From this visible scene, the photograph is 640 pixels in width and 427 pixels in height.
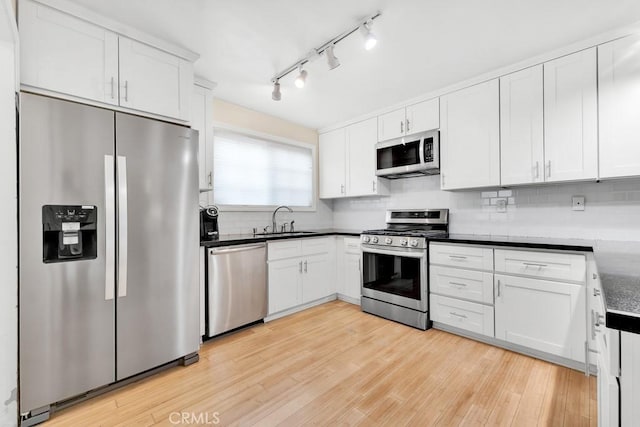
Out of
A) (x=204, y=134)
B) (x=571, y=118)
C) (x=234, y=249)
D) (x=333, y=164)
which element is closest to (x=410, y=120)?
(x=333, y=164)

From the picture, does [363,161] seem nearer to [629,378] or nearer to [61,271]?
[61,271]

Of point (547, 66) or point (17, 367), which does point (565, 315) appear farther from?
point (17, 367)

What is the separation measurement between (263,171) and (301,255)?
1233 millimetres

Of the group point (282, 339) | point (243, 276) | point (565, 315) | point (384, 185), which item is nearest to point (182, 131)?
point (243, 276)

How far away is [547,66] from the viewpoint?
2338mm

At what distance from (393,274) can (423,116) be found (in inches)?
69.2

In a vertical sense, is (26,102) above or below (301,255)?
above

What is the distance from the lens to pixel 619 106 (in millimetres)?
2055

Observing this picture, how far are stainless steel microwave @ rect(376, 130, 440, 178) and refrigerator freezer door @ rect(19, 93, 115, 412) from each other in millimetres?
2694

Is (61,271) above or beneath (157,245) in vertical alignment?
beneath

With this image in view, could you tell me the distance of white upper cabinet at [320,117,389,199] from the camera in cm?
368

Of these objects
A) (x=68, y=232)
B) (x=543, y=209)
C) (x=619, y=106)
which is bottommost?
(x=68, y=232)

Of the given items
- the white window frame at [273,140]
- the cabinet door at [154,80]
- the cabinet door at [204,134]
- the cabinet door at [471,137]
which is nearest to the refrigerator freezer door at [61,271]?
the cabinet door at [154,80]

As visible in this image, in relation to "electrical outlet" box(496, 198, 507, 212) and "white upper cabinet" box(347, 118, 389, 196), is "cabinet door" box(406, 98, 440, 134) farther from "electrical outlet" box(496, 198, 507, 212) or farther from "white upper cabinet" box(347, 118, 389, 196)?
"electrical outlet" box(496, 198, 507, 212)
